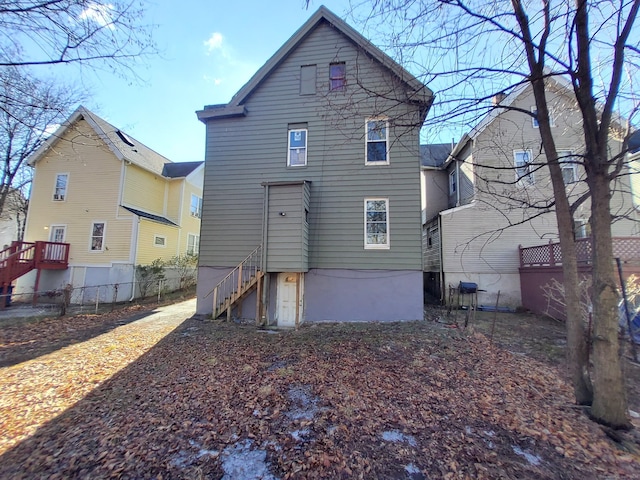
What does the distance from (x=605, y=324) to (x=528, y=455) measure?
1805mm

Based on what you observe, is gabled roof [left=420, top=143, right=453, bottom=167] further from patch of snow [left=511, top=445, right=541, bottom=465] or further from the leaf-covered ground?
patch of snow [left=511, top=445, right=541, bottom=465]

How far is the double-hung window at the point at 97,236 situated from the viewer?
14664mm

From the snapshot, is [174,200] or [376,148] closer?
[376,148]

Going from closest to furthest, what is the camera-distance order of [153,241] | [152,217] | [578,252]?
[578,252] < [153,241] < [152,217]

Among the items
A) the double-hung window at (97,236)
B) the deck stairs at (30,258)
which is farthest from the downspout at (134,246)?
the deck stairs at (30,258)

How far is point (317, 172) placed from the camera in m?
9.74

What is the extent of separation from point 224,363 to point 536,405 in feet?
17.0

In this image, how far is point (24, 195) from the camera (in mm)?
21359

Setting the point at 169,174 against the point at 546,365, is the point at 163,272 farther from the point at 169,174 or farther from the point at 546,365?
the point at 546,365

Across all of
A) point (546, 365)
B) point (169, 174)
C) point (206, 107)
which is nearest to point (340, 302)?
point (546, 365)

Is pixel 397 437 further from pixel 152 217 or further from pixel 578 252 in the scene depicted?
pixel 152 217

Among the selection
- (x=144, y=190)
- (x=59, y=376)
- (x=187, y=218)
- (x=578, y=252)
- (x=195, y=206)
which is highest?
(x=144, y=190)

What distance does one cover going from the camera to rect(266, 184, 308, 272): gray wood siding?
8.73m

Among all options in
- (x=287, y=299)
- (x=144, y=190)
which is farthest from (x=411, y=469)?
(x=144, y=190)
